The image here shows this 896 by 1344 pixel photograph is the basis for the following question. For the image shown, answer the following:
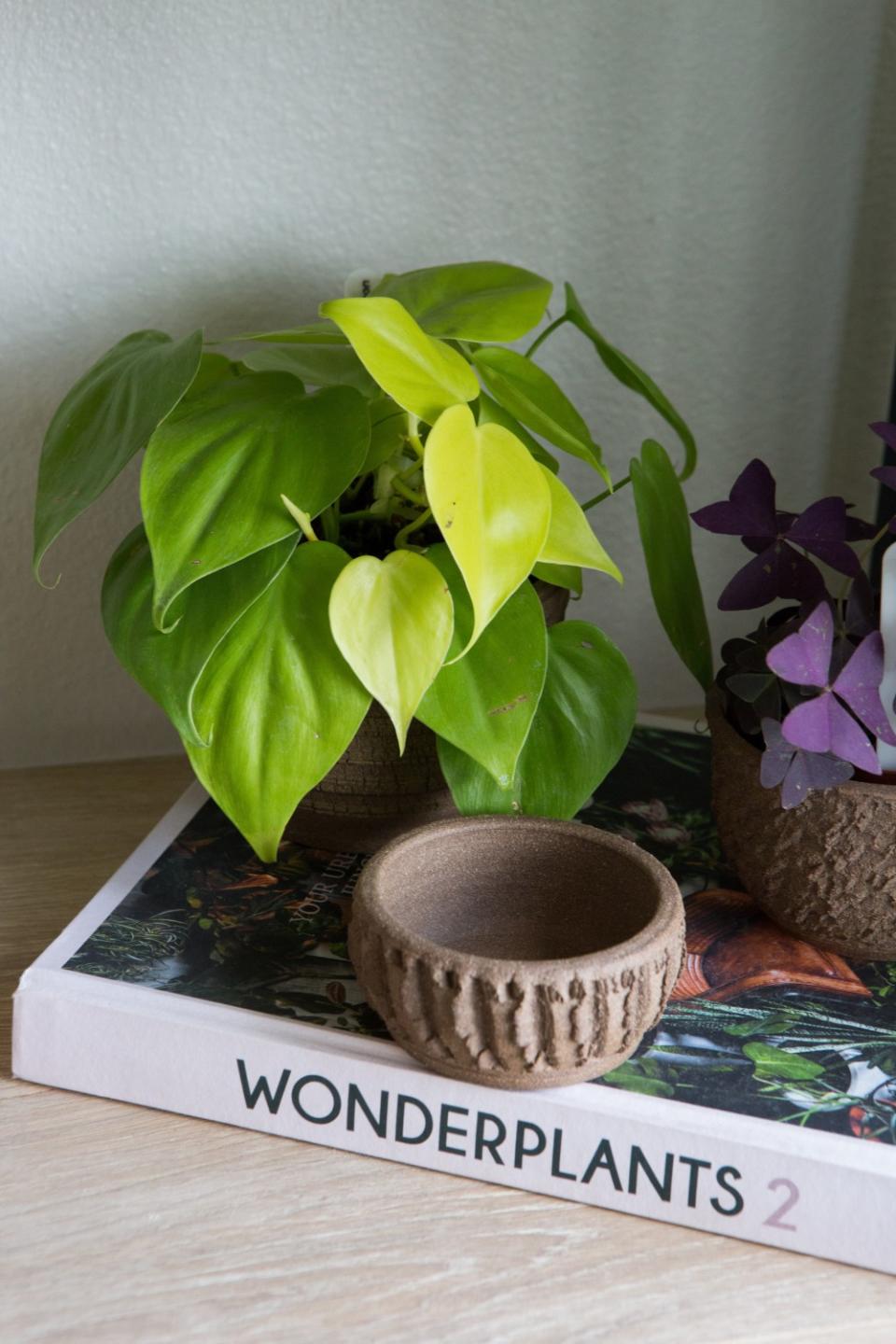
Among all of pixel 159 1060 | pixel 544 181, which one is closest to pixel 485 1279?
pixel 159 1060

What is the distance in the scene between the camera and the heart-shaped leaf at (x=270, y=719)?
0.62 metres

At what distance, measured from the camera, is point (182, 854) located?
30.2 inches

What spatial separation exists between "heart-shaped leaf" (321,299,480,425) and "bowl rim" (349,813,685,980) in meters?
0.20

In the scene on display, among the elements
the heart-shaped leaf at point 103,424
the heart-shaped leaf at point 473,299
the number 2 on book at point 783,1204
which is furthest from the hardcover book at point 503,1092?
the heart-shaped leaf at point 473,299

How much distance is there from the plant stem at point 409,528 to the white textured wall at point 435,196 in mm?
269

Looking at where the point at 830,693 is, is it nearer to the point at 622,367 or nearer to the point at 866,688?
the point at 866,688

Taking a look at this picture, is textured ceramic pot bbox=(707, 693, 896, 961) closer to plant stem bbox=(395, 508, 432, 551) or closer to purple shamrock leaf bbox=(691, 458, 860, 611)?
purple shamrock leaf bbox=(691, 458, 860, 611)

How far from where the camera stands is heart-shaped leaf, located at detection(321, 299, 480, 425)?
22.8 inches

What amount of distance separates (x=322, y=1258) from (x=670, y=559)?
1.38 ft

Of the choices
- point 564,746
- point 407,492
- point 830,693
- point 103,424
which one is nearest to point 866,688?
point 830,693

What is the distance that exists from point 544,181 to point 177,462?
1.42 feet

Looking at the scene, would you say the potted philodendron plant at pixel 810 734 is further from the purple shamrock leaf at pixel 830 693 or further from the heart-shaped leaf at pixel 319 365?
the heart-shaped leaf at pixel 319 365

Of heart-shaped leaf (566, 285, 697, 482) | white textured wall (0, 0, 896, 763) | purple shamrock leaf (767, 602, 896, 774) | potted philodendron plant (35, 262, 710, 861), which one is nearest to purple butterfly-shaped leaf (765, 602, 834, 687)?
purple shamrock leaf (767, 602, 896, 774)

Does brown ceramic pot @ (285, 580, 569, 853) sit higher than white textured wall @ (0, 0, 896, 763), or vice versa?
white textured wall @ (0, 0, 896, 763)
